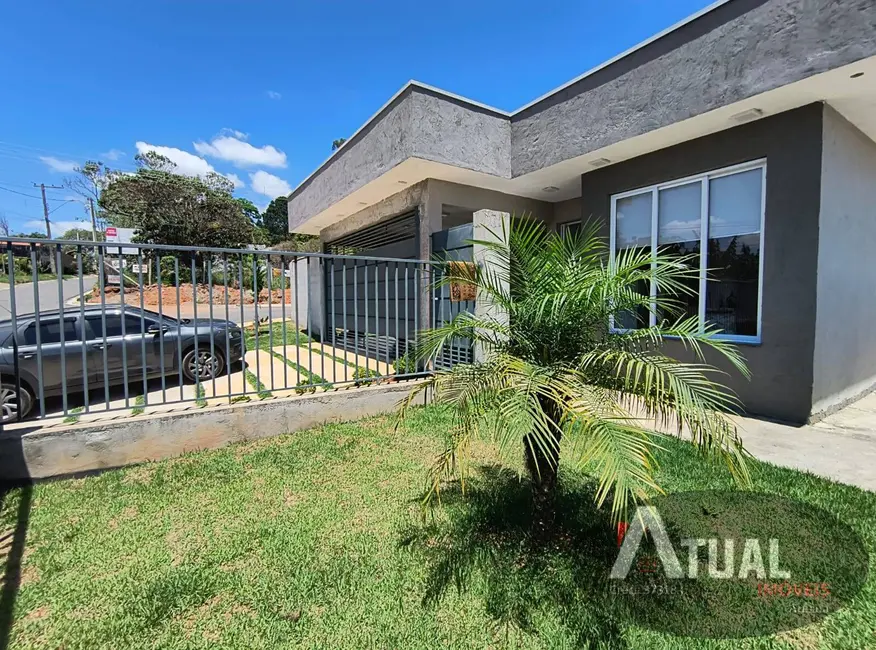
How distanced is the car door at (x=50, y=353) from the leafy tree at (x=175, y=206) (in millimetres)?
25138

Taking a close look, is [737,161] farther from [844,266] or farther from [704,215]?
[844,266]

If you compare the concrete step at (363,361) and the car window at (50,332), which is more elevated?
the car window at (50,332)

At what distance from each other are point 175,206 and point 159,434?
27798 mm

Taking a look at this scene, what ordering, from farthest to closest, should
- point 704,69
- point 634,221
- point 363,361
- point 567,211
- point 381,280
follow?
point 381,280 < point 567,211 < point 363,361 < point 634,221 < point 704,69

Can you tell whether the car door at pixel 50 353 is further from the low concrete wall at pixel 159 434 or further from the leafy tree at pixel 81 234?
the leafy tree at pixel 81 234

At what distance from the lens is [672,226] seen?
19.0ft

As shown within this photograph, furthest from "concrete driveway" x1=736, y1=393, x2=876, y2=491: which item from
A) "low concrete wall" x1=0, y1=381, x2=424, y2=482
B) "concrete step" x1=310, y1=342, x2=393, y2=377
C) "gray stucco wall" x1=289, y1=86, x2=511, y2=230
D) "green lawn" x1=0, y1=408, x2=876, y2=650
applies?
"gray stucco wall" x1=289, y1=86, x2=511, y2=230

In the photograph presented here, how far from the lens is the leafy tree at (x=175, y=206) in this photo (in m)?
24.8

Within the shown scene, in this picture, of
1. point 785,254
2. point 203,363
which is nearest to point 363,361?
point 203,363

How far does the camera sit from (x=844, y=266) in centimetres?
490

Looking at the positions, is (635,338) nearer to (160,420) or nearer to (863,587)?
(863,587)

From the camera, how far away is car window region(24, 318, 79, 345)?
15.6ft

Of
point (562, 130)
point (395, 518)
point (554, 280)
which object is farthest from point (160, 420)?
point (562, 130)

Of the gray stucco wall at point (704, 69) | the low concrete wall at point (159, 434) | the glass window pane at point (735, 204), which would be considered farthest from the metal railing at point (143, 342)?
the glass window pane at point (735, 204)
